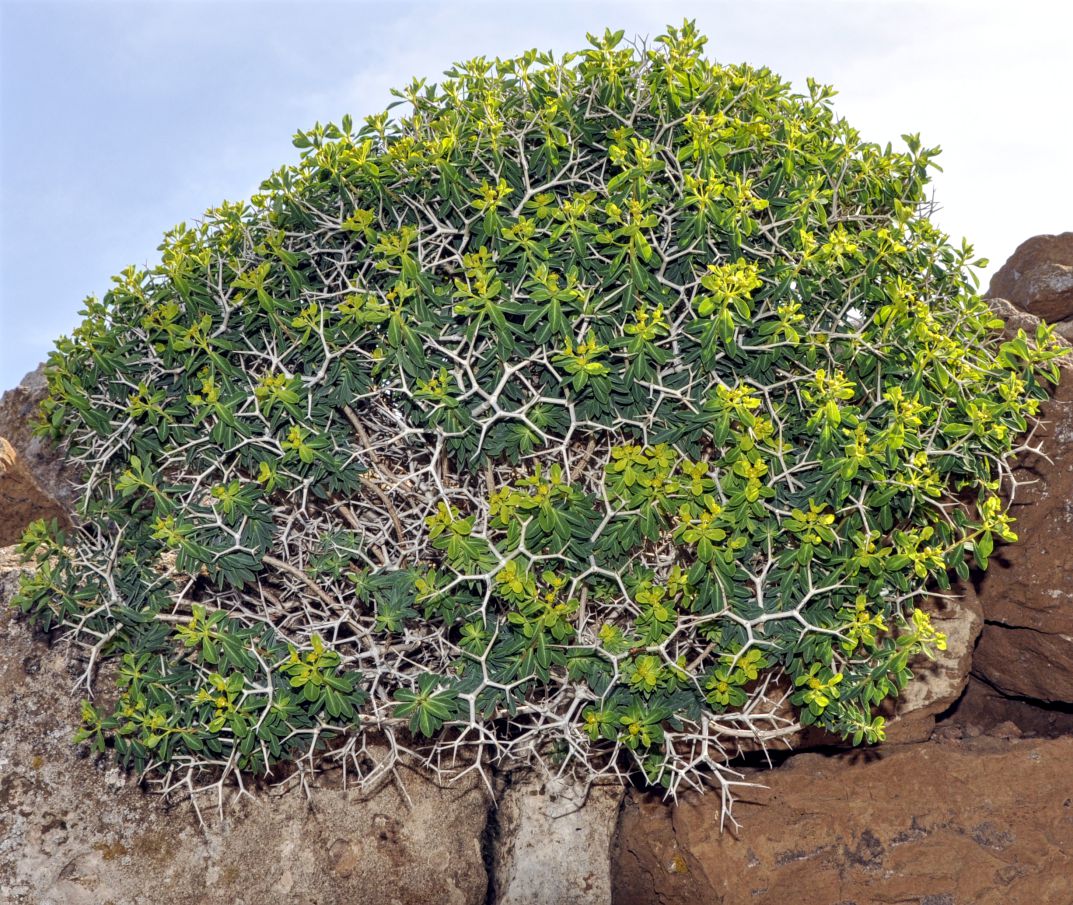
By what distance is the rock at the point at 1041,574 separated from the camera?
741 cm

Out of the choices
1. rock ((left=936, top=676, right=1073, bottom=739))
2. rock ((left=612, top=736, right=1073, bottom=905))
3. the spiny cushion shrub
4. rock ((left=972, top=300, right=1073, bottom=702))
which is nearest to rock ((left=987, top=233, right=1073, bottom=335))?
A: rock ((left=972, top=300, right=1073, bottom=702))

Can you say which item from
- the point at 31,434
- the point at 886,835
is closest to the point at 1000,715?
the point at 886,835

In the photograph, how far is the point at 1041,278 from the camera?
9.23 m

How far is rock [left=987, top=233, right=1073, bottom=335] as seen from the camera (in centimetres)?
915

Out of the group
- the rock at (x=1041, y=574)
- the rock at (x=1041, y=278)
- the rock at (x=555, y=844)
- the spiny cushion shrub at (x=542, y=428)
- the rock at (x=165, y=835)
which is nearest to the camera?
the spiny cushion shrub at (x=542, y=428)

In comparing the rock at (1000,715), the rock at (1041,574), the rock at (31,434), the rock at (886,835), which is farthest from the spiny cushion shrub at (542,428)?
the rock at (31,434)

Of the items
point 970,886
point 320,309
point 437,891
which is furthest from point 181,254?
point 970,886

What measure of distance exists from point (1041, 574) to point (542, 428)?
4.16 metres

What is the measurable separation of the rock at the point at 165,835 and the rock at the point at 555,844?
14.8 inches

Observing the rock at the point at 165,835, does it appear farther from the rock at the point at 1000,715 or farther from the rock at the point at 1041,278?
the rock at the point at 1041,278

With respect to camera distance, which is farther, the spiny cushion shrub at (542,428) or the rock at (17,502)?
the rock at (17,502)

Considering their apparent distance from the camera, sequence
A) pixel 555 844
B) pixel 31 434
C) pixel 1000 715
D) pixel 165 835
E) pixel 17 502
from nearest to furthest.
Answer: pixel 165 835
pixel 555 844
pixel 1000 715
pixel 17 502
pixel 31 434

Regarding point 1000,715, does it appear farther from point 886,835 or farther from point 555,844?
point 555,844

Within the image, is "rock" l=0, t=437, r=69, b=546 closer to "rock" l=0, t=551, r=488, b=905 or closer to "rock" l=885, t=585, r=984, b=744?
"rock" l=0, t=551, r=488, b=905
